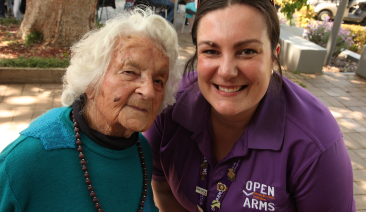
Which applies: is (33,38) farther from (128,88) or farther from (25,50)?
(128,88)

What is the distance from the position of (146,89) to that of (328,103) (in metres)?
5.48

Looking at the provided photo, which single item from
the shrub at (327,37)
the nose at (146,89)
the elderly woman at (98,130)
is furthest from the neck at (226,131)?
the shrub at (327,37)

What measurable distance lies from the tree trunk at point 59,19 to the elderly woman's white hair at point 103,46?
194 inches

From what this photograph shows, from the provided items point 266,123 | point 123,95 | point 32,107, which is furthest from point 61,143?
point 32,107

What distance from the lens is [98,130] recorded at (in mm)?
1529

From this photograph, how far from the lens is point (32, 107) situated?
179 inches

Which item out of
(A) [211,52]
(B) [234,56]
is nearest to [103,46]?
(A) [211,52]

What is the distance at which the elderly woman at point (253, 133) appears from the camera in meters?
1.51

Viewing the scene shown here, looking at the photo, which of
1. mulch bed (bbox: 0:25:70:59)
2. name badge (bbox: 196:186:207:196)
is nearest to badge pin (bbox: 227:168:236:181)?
name badge (bbox: 196:186:207:196)

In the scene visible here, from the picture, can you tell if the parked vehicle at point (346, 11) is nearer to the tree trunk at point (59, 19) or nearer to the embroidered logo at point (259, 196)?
the tree trunk at point (59, 19)

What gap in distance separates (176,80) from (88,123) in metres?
0.60

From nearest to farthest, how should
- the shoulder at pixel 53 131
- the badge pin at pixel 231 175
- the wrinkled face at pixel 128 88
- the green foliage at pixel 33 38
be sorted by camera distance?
the shoulder at pixel 53 131, the wrinkled face at pixel 128 88, the badge pin at pixel 231 175, the green foliage at pixel 33 38

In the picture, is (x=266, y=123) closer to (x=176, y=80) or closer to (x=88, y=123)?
(x=176, y=80)

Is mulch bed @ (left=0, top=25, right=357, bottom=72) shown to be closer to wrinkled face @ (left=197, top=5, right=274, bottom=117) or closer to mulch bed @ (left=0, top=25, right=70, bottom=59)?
mulch bed @ (left=0, top=25, right=70, bottom=59)
